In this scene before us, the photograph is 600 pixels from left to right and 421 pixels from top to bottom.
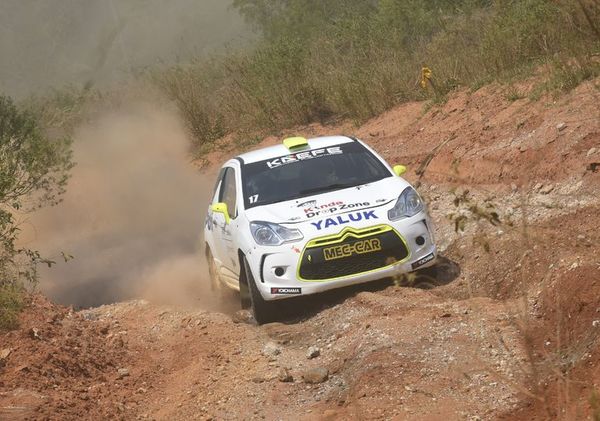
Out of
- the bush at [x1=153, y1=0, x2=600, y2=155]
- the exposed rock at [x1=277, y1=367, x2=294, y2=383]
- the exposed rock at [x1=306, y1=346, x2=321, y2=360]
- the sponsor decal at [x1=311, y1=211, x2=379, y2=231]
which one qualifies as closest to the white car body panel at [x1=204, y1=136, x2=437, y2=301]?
the sponsor decal at [x1=311, y1=211, x2=379, y2=231]

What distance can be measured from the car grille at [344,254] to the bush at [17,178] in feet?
9.89

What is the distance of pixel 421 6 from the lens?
27.4 metres

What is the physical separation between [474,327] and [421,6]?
20.2 metres

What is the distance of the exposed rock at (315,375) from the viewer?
27.0 feet

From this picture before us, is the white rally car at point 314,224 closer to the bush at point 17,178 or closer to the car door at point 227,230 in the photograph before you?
the car door at point 227,230

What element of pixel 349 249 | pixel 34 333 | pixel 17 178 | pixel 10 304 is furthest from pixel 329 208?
pixel 17 178

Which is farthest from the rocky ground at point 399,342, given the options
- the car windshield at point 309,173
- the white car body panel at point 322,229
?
the car windshield at point 309,173

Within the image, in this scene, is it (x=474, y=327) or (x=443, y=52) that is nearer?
(x=474, y=327)

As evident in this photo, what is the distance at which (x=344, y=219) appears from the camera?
10.3m

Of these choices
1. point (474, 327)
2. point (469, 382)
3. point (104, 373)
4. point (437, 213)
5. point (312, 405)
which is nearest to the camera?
point (469, 382)

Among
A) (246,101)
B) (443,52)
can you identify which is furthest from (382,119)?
(246,101)

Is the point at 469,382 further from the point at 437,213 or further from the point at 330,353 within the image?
the point at 437,213

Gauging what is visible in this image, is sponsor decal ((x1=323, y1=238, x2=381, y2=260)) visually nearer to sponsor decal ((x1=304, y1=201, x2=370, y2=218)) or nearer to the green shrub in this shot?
sponsor decal ((x1=304, y1=201, x2=370, y2=218))

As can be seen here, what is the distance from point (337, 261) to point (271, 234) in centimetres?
74
